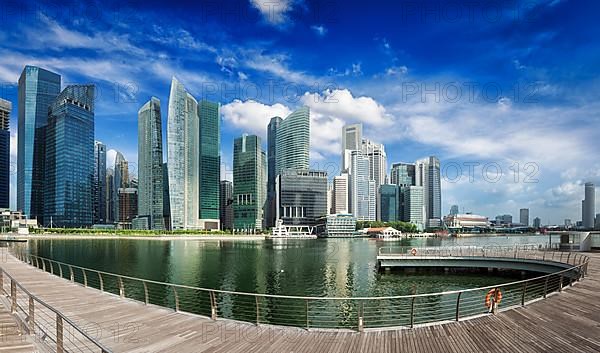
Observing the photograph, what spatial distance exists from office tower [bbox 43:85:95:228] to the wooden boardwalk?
20985 cm

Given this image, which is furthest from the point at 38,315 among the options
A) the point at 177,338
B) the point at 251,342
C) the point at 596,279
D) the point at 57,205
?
the point at 57,205

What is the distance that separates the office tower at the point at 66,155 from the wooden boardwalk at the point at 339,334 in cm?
20985

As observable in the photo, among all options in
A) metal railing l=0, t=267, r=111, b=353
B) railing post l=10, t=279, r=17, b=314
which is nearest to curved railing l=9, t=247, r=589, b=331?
metal railing l=0, t=267, r=111, b=353

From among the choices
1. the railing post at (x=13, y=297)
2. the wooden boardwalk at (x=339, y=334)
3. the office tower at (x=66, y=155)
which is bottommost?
the wooden boardwalk at (x=339, y=334)

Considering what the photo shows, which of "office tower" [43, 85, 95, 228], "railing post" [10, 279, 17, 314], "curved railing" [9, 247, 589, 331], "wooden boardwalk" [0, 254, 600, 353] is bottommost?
"curved railing" [9, 247, 589, 331]

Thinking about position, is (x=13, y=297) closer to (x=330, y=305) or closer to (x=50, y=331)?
(x=50, y=331)

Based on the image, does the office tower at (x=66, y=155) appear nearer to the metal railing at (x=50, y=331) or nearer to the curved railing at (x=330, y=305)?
the curved railing at (x=330, y=305)

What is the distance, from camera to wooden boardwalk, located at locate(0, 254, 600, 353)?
8.84 metres

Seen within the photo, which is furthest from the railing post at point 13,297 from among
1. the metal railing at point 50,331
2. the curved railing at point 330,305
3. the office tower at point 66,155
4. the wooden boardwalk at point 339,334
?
the office tower at point 66,155

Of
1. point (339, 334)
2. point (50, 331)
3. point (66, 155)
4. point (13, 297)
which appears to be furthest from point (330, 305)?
point (66, 155)

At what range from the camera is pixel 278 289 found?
31812 millimetres

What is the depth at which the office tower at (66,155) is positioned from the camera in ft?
614

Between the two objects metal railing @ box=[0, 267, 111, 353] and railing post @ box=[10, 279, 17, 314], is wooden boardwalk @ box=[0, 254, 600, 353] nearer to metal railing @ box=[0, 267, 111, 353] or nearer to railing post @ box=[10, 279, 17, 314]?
metal railing @ box=[0, 267, 111, 353]

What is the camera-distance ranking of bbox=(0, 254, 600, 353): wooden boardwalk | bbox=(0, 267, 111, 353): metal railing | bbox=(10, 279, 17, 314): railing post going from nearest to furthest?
bbox=(0, 267, 111, 353): metal railing, bbox=(0, 254, 600, 353): wooden boardwalk, bbox=(10, 279, 17, 314): railing post
